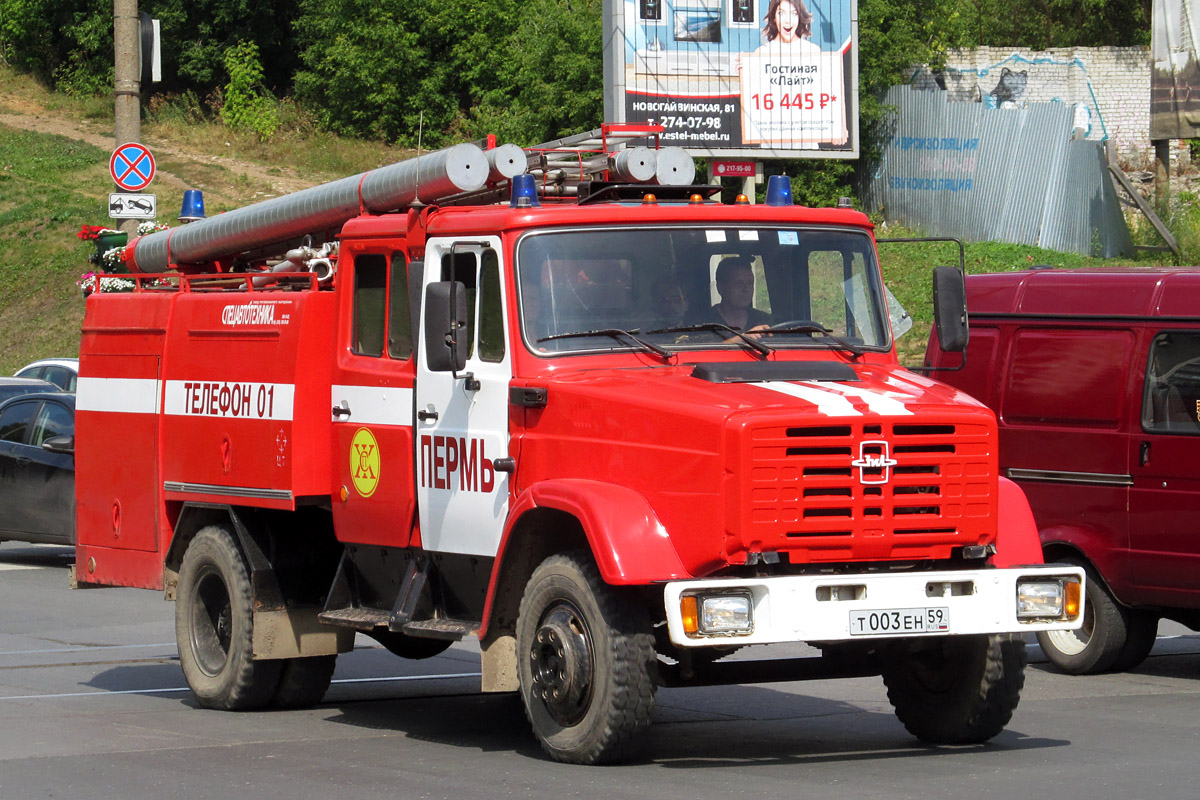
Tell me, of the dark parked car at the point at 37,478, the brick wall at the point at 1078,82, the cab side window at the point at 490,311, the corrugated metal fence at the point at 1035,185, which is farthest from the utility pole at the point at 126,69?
the brick wall at the point at 1078,82

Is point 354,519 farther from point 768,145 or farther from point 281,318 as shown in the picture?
point 768,145

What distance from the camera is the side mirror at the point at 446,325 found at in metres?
8.24

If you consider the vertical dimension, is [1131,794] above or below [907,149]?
below

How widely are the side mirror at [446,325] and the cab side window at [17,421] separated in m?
11.1

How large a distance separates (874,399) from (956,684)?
1591 mm

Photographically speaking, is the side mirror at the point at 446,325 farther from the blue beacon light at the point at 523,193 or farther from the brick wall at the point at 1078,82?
the brick wall at the point at 1078,82

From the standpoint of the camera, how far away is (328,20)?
161ft

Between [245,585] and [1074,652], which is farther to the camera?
[1074,652]

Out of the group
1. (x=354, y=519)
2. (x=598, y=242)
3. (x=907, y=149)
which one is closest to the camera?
(x=598, y=242)

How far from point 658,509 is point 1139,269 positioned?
559cm

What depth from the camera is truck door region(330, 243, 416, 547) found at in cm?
905

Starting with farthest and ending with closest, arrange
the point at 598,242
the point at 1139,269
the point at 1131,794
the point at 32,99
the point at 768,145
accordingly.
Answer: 1. the point at 32,99
2. the point at 768,145
3. the point at 1139,269
4. the point at 598,242
5. the point at 1131,794

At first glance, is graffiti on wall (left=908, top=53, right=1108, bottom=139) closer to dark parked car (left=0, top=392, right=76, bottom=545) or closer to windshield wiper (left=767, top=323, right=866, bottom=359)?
dark parked car (left=0, top=392, right=76, bottom=545)

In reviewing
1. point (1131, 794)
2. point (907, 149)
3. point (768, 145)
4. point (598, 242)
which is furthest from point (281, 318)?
point (907, 149)
